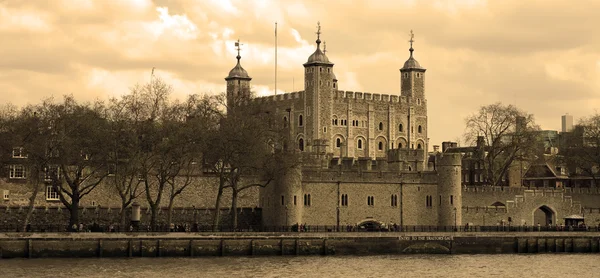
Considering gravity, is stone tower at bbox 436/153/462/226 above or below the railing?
above

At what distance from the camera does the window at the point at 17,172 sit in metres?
94.6

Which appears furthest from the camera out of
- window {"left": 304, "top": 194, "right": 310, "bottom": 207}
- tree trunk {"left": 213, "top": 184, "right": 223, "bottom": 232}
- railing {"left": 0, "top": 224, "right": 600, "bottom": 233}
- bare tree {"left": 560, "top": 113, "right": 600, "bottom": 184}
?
bare tree {"left": 560, "top": 113, "right": 600, "bottom": 184}

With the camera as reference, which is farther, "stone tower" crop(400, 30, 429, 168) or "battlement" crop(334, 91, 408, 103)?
"stone tower" crop(400, 30, 429, 168)

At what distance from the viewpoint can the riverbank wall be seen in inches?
2933

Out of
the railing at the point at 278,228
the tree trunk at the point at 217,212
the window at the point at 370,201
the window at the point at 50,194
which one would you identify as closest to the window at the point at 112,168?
the railing at the point at 278,228

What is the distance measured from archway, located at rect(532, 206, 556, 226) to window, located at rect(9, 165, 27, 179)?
42.7 metres

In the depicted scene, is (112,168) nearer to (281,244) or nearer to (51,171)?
(51,171)

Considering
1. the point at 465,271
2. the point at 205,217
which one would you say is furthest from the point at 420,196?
the point at 465,271


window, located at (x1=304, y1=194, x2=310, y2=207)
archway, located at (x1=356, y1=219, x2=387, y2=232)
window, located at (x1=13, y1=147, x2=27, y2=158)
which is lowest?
archway, located at (x1=356, y1=219, x2=387, y2=232)

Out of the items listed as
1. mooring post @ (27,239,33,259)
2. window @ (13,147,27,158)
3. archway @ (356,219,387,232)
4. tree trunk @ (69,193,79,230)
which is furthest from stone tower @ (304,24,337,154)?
mooring post @ (27,239,33,259)

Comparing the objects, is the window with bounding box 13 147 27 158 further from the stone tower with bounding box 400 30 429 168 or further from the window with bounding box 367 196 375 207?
the stone tower with bounding box 400 30 429 168

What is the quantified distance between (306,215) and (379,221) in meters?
6.31

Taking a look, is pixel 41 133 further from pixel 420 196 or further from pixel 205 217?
pixel 420 196

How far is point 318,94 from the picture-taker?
135000 mm
